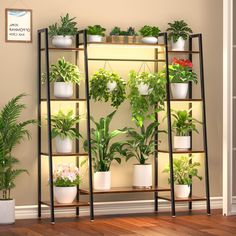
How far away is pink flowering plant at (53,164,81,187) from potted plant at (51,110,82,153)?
0.57 feet

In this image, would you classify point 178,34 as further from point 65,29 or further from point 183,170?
point 183,170

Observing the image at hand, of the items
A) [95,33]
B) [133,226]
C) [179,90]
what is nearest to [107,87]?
[95,33]

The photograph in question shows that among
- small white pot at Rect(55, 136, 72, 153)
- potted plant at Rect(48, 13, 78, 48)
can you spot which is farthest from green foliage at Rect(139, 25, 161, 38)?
small white pot at Rect(55, 136, 72, 153)

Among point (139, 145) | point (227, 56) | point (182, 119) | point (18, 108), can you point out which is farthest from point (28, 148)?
point (227, 56)

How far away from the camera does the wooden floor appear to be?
673 cm

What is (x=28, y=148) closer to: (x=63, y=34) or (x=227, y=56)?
(x=63, y=34)

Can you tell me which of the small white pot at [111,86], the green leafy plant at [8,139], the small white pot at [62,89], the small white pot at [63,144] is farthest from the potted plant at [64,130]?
the small white pot at [111,86]

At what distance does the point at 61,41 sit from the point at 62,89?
1.59ft

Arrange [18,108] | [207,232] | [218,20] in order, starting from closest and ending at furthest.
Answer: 1. [207,232]
2. [18,108]
3. [218,20]

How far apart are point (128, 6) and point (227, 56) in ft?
3.98

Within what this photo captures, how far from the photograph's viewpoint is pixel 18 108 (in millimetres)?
7406

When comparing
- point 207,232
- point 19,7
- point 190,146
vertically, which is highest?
point 19,7

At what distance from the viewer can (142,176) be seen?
7.90m

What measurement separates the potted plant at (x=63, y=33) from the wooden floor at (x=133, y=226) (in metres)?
1.79
